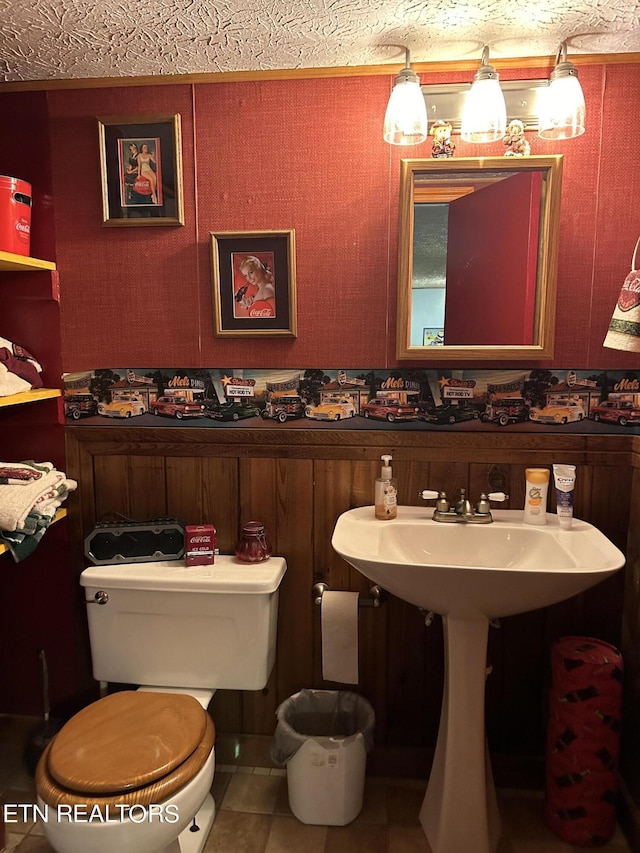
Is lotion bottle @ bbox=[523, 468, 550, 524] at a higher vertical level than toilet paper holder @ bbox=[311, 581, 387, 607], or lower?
higher

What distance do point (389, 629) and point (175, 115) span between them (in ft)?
5.46

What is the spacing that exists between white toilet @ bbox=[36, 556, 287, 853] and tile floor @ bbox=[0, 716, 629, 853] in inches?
3.9

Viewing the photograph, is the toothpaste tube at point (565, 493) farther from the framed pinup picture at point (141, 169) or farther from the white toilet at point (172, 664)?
the framed pinup picture at point (141, 169)

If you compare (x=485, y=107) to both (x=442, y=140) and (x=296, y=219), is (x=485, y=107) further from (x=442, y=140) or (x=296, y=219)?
(x=296, y=219)

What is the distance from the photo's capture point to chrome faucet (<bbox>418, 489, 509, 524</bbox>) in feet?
5.81

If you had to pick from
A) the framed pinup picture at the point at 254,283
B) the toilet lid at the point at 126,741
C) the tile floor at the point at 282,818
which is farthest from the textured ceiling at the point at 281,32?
the tile floor at the point at 282,818

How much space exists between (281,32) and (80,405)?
121 centimetres

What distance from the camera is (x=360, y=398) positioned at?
1.90m

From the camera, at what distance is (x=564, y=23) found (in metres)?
1.53

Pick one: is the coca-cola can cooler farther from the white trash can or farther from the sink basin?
the white trash can

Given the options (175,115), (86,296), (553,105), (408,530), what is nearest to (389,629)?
(408,530)

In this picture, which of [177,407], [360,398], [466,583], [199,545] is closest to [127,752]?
[199,545]

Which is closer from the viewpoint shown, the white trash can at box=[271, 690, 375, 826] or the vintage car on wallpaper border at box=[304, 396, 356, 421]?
the white trash can at box=[271, 690, 375, 826]
